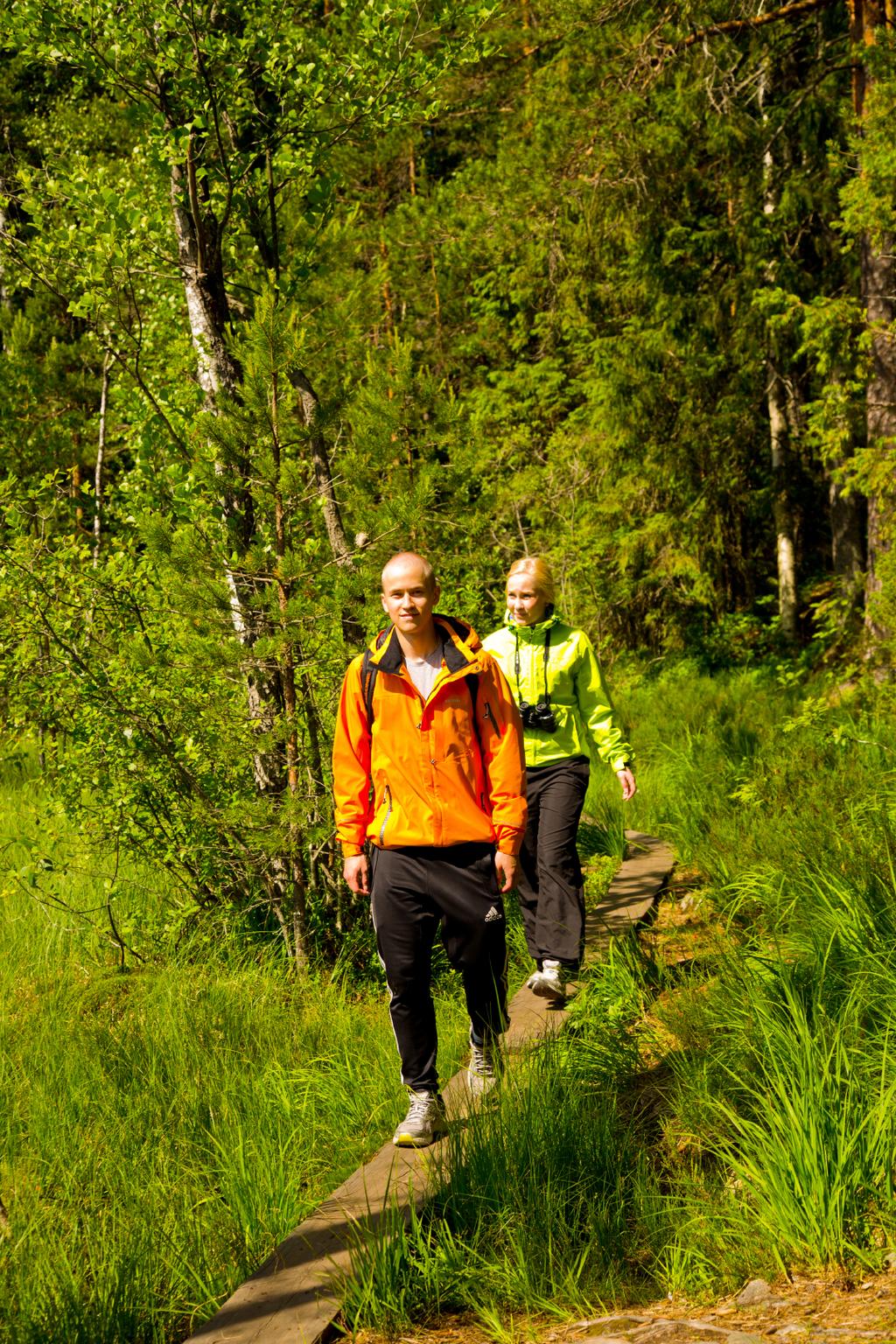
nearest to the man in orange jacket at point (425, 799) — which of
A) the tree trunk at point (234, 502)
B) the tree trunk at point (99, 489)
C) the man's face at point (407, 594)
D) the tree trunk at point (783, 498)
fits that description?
the man's face at point (407, 594)

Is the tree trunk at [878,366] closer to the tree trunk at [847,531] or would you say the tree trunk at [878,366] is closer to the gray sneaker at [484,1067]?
the tree trunk at [847,531]

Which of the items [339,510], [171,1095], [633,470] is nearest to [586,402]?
[633,470]

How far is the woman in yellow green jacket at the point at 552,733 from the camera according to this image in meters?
5.65

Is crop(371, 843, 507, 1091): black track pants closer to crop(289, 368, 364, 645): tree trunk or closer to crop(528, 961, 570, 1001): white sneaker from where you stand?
crop(528, 961, 570, 1001): white sneaker

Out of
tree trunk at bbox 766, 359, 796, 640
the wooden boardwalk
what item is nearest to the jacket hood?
the wooden boardwalk

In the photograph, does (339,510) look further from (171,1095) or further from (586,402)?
(586,402)

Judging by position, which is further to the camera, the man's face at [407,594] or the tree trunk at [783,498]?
the tree trunk at [783,498]

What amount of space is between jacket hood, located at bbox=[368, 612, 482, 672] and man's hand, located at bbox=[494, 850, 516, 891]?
683 millimetres

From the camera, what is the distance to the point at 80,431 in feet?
57.0

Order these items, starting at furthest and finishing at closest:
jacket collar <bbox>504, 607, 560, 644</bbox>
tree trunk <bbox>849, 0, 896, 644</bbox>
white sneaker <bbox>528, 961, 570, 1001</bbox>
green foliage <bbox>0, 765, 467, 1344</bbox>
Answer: tree trunk <bbox>849, 0, 896, 644</bbox>, jacket collar <bbox>504, 607, 560, 644</bbox>, white sneaker <bbox>528, 961, 570, 1001</bbox>, green foliage <bbox>0, 765, 467, 1344</bbox>

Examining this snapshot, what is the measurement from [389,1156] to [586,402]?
15.6 metres

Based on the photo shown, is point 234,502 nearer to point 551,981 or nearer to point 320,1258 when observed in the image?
point 551,981

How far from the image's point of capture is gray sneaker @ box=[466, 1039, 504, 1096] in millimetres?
4270

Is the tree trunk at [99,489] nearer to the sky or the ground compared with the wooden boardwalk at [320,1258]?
nearer to the sky
